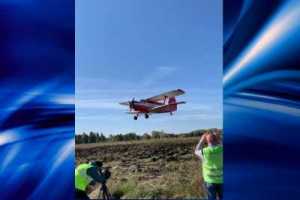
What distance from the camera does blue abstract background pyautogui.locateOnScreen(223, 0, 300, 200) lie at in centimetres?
417

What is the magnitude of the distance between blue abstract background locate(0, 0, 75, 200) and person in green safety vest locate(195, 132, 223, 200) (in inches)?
55.8

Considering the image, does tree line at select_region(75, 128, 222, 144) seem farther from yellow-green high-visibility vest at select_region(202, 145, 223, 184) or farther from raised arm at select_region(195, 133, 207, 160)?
yellow-green high-visibility vest at select_region(202, 145, 223, 184)

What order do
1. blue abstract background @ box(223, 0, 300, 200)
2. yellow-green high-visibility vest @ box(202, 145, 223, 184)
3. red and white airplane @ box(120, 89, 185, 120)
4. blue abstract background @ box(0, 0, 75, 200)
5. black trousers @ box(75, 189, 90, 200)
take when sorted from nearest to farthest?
blue abstract background @ box(223, 0, 300, 200) < blue abstract background @ box(0, 0, 75, 200) < yellow-green high-visibility vest @ box(202, 145, 223, 184) < black trousers @ box(75, 189, 90, 200) < red and white airplane @ box(120, 89, 185, 120)

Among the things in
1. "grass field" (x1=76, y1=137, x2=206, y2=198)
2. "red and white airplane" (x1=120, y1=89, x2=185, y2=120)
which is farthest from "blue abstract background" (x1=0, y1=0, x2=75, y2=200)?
"red and white airplane" (x1=120, y1=89, x2=185, y2=120)

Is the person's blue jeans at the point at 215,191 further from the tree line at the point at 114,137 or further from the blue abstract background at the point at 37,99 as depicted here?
the blue abstract background at the point at 37,99

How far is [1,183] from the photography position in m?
4.45

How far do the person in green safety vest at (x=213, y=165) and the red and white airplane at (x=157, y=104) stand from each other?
536mm

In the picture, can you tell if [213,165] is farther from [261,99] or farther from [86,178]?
[86,178]

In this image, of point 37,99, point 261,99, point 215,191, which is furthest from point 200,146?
point 37,99

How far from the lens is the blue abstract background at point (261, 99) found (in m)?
4.17

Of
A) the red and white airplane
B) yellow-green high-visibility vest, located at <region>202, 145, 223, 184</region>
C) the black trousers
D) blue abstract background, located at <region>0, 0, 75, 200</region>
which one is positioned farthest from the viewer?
the red and white airplane

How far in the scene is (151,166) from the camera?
516 cm

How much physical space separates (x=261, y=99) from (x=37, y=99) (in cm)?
222

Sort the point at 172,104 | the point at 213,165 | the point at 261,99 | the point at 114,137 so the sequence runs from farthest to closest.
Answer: the point at 114,137, the point at 172,104, the point at 213,165, the point at 261,99
